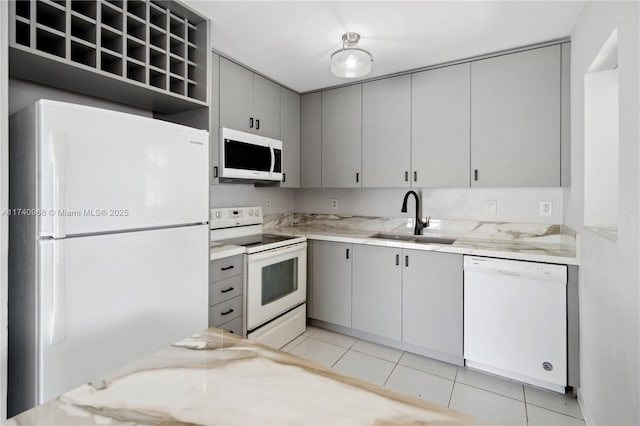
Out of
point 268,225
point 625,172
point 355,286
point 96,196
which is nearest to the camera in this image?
point 625,172

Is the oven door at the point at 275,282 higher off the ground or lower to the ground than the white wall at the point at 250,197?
lower

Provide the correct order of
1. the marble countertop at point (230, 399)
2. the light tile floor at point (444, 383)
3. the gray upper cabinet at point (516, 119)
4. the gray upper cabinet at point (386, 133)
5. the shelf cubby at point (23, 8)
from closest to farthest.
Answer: the marble countertop at point (230, 399) → the shelf cubby at point (23, 8) → the light tile floor at point (444, 383) → the gray upper cabinet at point (516, 119) → the gray upper cabinet at point (386, 133)

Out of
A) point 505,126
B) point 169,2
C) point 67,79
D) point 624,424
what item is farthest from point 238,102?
point 624,424

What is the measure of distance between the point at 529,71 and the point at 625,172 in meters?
1.41

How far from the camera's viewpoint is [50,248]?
3.78ft

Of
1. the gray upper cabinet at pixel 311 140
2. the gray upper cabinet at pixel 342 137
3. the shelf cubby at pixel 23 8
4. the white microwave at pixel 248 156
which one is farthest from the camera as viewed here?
the gray upper cabinet at pixel 311 140

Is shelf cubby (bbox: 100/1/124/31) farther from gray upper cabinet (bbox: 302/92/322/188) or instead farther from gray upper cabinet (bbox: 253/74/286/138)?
gray upper cabinet (bbox: 302/92/322/188)

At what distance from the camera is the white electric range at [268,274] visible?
2289mm

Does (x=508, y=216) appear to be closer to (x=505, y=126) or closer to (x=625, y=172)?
(x=505, y=126)

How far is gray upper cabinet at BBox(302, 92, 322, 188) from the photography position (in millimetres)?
3131

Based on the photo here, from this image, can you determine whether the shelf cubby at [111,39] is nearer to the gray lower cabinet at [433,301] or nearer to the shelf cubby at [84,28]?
the shelf cubby at [84,28]

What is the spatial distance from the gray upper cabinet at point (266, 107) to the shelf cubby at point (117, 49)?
712 millimetres

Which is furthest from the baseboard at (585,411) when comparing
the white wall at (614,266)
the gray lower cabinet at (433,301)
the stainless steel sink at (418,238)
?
the stainless steel sink at (418,238)

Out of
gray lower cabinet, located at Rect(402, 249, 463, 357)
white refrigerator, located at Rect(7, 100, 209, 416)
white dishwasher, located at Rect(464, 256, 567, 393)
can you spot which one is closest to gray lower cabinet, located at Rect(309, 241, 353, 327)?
gray lower cabinet, located at Rect(402, 249, 463, 357)
